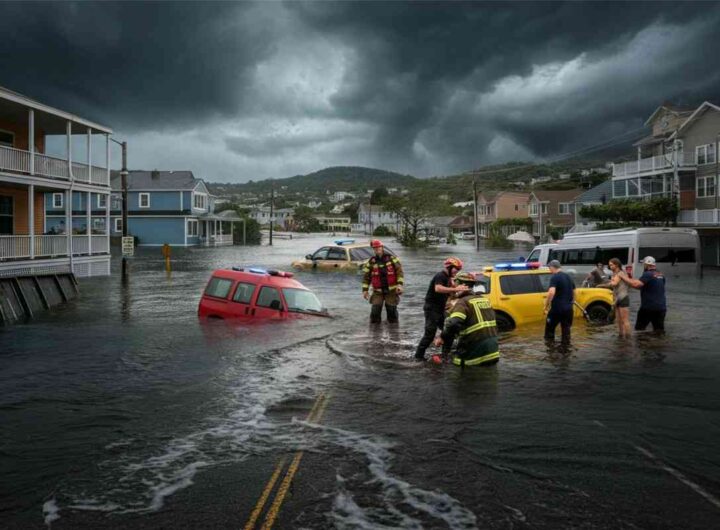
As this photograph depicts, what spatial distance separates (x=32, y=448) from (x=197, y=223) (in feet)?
212

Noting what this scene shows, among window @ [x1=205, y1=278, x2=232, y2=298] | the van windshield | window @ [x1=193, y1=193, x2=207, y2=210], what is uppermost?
window @ [x1=193, y1=193, x2=207, y2=210]

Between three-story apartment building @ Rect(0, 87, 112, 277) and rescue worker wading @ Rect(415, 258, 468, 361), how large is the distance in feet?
53.3

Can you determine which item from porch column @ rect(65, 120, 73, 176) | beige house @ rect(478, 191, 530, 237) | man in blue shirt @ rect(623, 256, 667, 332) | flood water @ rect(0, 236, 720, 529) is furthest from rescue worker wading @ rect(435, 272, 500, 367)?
beige house @ rect(478, 191, 530, 237)

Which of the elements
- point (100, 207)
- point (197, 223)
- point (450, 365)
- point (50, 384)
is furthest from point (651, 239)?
point (100, 207)

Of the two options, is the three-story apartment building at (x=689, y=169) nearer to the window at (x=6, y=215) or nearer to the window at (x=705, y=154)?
the window at (x=705, y=154)

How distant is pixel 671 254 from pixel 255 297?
18.6 m

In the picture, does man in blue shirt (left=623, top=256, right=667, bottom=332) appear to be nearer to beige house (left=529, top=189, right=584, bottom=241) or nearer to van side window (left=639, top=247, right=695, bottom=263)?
van side window (left=639, top=247, right=695, bottom=263)

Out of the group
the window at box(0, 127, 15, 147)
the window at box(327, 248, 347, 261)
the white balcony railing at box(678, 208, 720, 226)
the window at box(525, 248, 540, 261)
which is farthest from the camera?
the white balcony railing at box(678, 208, 720, 226)

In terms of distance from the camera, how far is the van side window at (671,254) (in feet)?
84.7

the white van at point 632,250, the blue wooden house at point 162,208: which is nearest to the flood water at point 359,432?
the white van at point 632,250

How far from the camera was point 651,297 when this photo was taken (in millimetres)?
13516

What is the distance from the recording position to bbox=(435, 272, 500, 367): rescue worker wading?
9086 millimetres

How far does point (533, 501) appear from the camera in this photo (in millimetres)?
5523

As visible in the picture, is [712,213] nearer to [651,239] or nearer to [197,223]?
[651,239]
